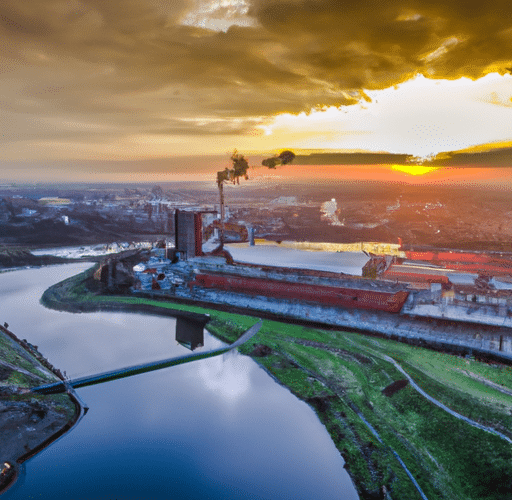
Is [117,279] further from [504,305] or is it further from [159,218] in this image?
[159,218]

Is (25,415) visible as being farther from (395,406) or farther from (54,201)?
(54,201)

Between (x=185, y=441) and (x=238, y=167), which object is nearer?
(x=185, y=441)

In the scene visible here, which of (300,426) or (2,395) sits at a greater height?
(2,395)

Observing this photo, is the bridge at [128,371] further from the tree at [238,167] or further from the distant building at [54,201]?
the distant building at [54,201]

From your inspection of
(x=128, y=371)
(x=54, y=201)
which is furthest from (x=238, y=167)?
(x=54, y=201)

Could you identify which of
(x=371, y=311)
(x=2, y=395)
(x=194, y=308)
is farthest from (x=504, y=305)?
(x=2, y=395)

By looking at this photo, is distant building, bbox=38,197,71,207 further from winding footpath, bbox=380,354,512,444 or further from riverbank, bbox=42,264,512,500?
winding footpath, bbox=380,354,512,444

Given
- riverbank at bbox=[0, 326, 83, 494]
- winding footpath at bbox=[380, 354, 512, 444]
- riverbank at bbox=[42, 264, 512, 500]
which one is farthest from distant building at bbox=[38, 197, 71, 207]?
winding footpath at bbox=[380, 354, 512, 444]

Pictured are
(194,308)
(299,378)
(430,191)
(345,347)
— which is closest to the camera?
(299,378)
